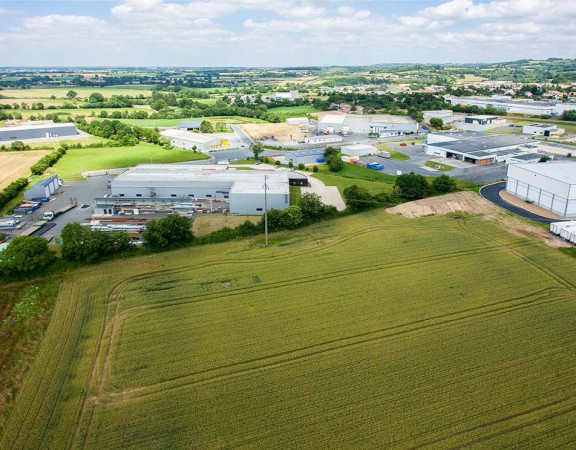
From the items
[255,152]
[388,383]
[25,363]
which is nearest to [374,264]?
[388,383]

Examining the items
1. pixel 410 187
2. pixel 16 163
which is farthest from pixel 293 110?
pixel 410 187

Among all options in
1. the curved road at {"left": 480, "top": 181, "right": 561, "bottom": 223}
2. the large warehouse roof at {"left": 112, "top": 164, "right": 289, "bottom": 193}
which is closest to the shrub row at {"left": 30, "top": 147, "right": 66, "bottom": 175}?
the large warehouse roof at {"left": 112, "top": 164, "right": 289, "bottom": 193}

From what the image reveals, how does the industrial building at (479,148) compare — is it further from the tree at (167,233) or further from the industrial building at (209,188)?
the tree at (167,233)

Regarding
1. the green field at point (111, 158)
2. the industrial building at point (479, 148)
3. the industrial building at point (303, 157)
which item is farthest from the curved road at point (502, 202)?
the green field at point (111, 158)

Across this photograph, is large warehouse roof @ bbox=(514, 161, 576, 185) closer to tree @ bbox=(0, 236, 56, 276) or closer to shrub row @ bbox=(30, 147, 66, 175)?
tree @ bbox=(0, 236, 56, 276)

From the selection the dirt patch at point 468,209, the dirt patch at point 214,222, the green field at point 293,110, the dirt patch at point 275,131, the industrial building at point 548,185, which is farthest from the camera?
the green field at point 293,110

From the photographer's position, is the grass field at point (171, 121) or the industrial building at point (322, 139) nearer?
the industrial building at point (322, 139)
